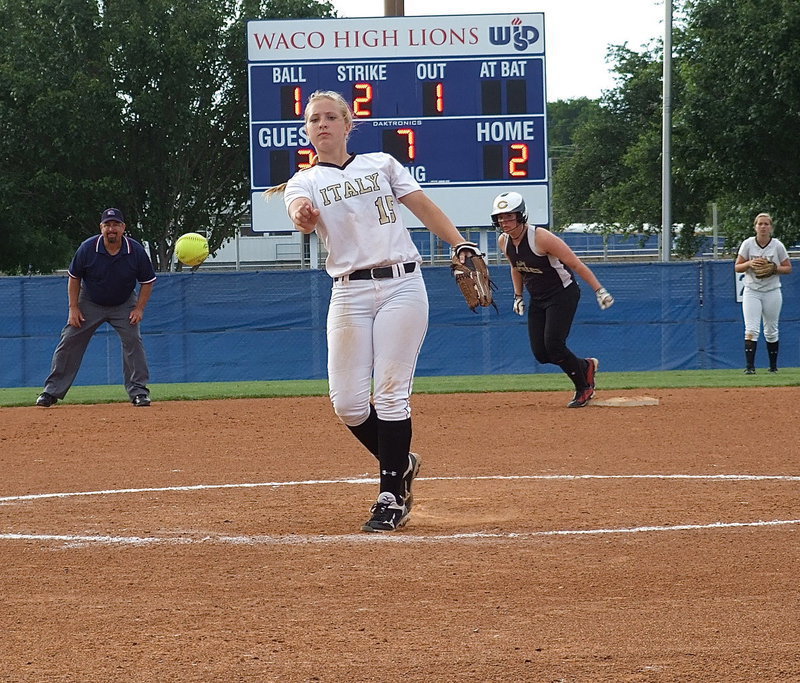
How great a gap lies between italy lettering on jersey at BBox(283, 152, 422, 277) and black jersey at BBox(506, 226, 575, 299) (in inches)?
202

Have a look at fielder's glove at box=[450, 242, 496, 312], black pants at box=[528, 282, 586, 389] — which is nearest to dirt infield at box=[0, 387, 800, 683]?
fielder's glove at box=[450, 242, 496, 312]

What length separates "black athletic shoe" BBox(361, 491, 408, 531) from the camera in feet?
18.9

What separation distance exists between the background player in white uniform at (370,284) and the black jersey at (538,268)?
509 centimetres

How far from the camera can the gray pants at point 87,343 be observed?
1255cm

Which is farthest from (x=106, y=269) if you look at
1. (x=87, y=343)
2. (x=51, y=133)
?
(x=51, y=133)

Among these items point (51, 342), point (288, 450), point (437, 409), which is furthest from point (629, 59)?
point (288, 450)

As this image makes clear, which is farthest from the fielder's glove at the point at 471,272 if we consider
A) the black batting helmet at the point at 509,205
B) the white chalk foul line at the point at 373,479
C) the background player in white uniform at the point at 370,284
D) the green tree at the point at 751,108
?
the green tree at the point at 751,108

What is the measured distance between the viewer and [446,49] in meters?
19.8

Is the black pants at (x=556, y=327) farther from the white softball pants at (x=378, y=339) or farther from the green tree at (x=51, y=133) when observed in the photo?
the green tree at (x=51, y=133)

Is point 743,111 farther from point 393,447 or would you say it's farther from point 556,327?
point 393,447

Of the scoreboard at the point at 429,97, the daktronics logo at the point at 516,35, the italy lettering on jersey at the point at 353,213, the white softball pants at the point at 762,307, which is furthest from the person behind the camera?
the daktronics logo at the point at 516,35

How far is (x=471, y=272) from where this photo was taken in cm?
614

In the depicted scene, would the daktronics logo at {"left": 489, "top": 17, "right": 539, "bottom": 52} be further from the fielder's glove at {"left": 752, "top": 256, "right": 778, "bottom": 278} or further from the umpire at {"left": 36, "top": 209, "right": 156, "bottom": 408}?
the umpire at {"left": 36, "top": 209, "right": 156, "bottom": 408}

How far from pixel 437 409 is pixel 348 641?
834 cm
